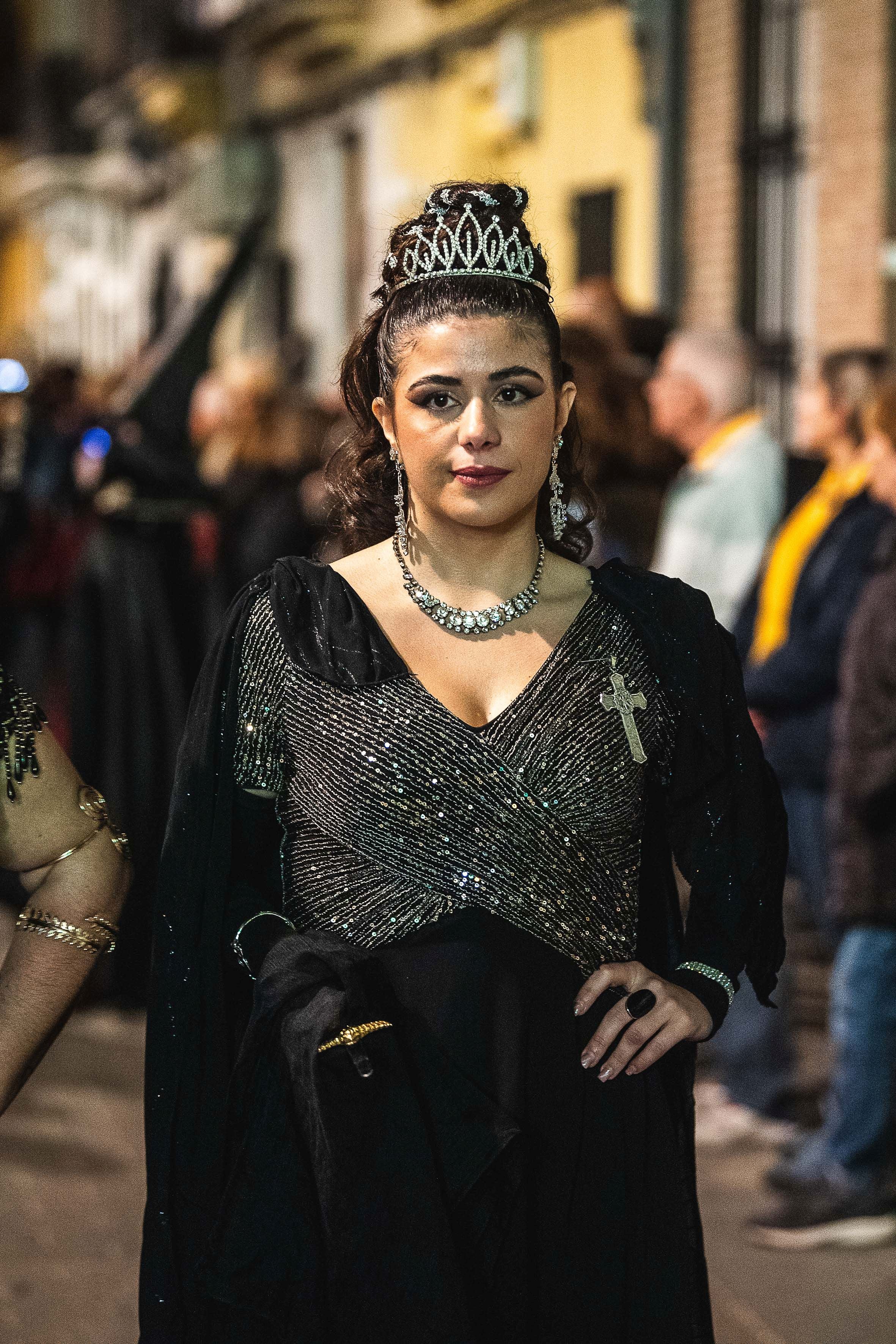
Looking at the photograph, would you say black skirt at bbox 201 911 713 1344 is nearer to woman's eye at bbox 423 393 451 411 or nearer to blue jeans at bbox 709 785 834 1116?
woman's eye at bbox 423 393 451 411

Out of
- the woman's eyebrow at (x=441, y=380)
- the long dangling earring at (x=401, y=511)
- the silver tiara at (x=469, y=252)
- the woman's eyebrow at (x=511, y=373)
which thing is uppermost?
the silver tiara at (x=469, y=252)

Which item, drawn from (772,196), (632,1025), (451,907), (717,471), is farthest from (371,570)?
(772,196)

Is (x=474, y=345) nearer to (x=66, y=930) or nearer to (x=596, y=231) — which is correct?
(x=66, y=930)

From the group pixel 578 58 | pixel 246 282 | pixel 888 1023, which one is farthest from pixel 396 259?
pixel 246 282

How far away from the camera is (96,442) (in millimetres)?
7426

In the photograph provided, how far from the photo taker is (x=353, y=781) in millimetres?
2557

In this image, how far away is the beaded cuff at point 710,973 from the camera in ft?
8.70

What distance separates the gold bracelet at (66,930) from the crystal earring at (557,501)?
2.81 ft

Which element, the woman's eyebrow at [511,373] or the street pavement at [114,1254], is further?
the street pavement at [114,1254]

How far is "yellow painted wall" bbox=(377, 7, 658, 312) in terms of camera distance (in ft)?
38.9

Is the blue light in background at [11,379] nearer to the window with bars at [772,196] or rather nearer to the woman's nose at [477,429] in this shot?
the window with bars at [772,196]

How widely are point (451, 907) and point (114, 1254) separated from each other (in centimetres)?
252

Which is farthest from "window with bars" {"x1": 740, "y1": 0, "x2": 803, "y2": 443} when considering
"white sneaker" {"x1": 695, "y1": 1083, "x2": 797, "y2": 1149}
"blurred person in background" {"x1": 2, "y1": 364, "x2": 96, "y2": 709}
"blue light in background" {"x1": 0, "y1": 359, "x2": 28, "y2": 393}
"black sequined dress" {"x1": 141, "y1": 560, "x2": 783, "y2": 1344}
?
"black sequined dress" {"x1": 141, "y1": 560, "x2": 783, "y2": 1344}

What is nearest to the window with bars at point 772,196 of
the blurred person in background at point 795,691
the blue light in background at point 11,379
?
the blue light in background at point 11,379
